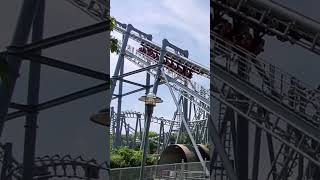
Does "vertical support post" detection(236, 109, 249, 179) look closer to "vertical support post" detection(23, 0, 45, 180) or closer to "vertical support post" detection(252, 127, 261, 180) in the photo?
"vertical support post" detection(252, 127, 261, 180)

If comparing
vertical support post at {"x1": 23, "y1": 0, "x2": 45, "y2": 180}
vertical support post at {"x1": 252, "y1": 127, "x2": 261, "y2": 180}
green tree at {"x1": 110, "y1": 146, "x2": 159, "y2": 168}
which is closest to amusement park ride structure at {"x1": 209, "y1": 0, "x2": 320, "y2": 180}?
vertical support post at {"x1": 252, "y1": 127, "x2": 261, "y2": 180}

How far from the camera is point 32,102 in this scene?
1.70 meters

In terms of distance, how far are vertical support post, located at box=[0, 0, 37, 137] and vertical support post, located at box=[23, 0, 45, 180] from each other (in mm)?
38

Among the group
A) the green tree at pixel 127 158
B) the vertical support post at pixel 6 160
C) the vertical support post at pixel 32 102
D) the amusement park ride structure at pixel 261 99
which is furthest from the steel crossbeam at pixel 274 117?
the green tree at pixel 127 158

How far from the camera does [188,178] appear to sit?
292 centimetres

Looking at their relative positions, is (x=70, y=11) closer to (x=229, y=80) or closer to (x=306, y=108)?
(x=229, y=80)

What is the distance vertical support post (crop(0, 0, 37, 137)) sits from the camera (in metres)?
1.62

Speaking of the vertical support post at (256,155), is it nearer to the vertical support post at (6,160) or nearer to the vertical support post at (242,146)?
the vertical support post at (242,146)

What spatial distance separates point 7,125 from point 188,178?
1.54m

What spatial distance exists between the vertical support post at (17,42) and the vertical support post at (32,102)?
0.04 metres

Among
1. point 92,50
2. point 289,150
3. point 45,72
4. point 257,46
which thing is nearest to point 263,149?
point 289,150

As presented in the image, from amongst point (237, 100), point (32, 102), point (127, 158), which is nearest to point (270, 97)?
point (237, 100)

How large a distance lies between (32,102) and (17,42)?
23 centimetres

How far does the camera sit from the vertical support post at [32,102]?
5.45ft
